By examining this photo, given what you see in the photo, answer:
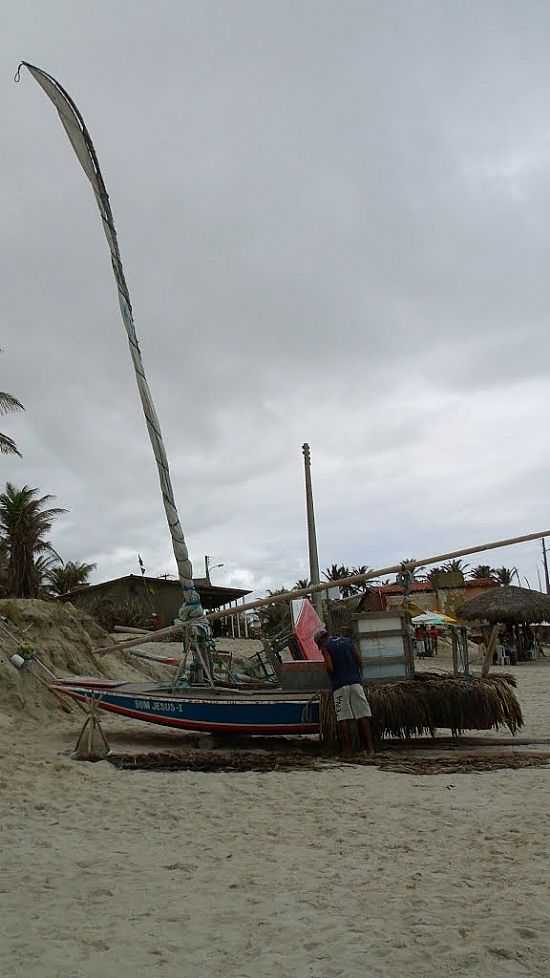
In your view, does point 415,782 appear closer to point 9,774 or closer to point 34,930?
point 9,774

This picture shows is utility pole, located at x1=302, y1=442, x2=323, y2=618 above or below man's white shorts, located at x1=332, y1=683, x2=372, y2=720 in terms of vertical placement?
above

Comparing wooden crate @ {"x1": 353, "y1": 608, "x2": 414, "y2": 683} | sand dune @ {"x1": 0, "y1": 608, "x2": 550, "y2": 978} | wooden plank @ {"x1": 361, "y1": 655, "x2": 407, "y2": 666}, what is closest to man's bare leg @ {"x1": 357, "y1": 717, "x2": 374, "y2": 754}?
wooden crate @ {"x1": 353, "y1": 608, "x2": 414, "y2": 683}

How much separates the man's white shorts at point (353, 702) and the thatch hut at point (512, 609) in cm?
1996

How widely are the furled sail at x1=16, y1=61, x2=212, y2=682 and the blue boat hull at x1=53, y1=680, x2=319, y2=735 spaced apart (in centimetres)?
84

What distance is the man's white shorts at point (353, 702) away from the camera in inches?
369

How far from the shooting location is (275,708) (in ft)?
32.6

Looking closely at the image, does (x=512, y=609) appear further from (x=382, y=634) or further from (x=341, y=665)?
(x=341, y=665)

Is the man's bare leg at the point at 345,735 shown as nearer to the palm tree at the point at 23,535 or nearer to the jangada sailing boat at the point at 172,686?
the jangada sailing boat at the point at 172,686

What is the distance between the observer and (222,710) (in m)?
10.1

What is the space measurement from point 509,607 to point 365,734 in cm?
2092

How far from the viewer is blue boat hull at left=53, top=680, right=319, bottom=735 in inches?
389

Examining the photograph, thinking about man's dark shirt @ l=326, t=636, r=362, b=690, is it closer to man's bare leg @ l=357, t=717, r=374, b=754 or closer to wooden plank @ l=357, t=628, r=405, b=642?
man's bare leg @ l=357, t=717, r=374, b=754

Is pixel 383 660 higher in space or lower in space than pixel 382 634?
lower

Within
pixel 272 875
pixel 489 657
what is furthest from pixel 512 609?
pixel 272 875
